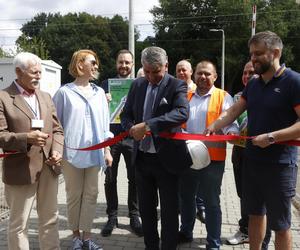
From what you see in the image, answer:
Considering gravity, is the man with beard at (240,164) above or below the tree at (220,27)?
below

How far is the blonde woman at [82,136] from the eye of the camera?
4227 millimetres

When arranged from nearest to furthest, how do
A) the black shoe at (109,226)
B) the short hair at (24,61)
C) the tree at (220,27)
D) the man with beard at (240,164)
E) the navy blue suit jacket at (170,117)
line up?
the short hair at (24,61)
the navy blue suit jacket at (170,117)
the man with beard at (240,164)
the black shoe at (109,226)
the tree at (220,27)

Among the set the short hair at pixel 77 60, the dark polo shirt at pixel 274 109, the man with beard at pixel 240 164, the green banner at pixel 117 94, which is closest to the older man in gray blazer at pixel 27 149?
the short hair at pixel 77 60

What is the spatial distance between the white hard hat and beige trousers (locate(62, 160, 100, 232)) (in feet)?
3.53

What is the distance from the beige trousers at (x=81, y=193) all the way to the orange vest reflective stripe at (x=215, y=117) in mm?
1226

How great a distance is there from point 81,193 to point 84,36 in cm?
5736

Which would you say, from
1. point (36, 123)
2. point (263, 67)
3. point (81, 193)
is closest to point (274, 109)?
point (263, 67)

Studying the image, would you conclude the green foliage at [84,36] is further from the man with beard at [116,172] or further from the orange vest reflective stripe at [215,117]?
the orange vest reflective stripe at [215,117]

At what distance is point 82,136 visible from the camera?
4.25 m

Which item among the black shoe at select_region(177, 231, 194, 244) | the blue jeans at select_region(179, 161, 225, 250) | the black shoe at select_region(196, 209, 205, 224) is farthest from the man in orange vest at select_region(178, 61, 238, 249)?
the black shoe at select_region(196, 209, 205, 224)

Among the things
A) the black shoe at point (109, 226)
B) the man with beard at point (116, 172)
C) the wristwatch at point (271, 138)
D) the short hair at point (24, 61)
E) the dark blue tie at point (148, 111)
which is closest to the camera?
the wristwatch at point (271, 138)

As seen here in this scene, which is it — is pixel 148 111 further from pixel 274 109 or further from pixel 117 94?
pixel 117 94

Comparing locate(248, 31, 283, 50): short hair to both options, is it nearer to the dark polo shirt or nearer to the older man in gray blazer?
the dark polo shirt

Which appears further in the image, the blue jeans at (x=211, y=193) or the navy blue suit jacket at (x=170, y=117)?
the blue jeans at (x=211, y=193)
